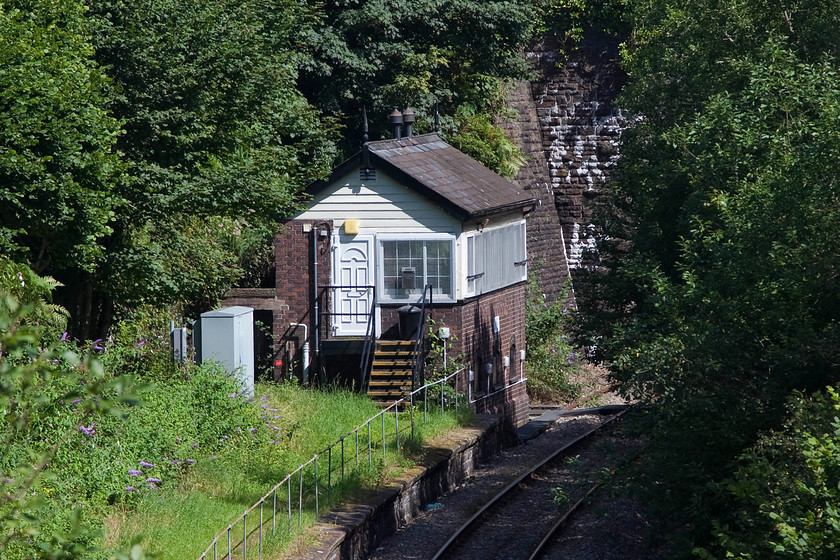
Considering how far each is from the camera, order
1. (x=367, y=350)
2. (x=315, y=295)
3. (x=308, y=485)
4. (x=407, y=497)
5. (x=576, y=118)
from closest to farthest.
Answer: (x=308, y=485), (x=407, y=497), (x=367, y=350), (x=315, y=295), (x=576, y=118)

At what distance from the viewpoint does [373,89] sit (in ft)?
89.2

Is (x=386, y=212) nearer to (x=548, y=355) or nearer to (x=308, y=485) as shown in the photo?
(x=308, y=485)

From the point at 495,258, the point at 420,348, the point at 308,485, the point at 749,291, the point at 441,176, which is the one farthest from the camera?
the point at 495,258

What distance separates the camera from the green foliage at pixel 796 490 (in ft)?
24.5

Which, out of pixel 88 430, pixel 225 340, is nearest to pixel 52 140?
pixel 88 430

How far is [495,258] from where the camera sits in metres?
23.8

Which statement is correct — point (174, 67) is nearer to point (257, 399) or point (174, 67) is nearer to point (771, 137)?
point (257, 399)

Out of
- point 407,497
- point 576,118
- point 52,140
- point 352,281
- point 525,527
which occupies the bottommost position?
point 525,527

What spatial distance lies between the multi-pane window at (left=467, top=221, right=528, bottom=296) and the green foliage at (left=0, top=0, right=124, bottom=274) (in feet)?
30.4

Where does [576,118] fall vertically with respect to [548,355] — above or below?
above

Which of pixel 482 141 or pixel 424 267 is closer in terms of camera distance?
pixel 424 267

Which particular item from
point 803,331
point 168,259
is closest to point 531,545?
point 803,331

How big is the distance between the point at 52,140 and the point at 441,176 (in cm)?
1048

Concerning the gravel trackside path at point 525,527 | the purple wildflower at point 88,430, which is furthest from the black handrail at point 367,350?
the purple wildflower at point 88,430
